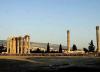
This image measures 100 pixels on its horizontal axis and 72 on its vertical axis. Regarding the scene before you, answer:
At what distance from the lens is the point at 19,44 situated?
106 metres

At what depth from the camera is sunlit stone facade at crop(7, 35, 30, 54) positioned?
102 metres

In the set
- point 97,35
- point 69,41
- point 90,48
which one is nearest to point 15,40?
point 69,41

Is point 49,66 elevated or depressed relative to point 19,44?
depressed

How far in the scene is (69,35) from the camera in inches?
4254

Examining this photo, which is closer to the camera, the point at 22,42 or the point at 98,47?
the point at 98,47

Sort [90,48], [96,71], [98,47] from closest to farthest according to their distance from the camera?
1. [96,71]
2. [98,47]
3. [90,48]

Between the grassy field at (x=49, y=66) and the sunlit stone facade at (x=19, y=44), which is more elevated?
the sunlit stone facade at (x=19, y=44)

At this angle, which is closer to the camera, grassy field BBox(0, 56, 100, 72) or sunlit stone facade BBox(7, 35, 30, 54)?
grassy field BBox(0, 56, 100, 72)

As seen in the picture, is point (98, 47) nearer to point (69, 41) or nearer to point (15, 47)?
point (69, 41)

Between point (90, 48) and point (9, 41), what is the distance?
160 ft

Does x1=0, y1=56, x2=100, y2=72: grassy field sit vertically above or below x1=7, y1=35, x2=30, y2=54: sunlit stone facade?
below

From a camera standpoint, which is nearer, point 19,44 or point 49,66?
point 49,66

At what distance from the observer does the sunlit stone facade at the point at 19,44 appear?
10247 centimetres

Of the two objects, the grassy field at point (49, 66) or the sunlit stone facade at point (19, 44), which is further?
the sunlit stone facade at point (19, 44)
